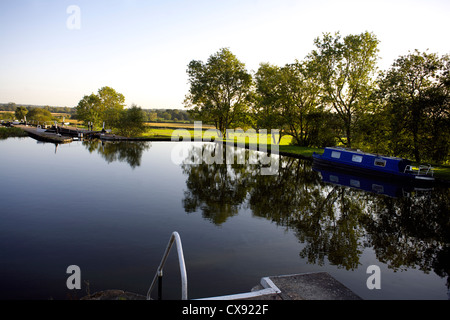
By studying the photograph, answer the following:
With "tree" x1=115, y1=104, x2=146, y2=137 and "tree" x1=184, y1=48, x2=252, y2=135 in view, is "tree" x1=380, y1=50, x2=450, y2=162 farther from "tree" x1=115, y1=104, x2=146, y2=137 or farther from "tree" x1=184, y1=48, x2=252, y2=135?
"tree" x1=115, y1=104, x2=146, y2=137

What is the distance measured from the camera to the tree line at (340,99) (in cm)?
2517

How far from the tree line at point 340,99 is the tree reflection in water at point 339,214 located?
8.71 meters

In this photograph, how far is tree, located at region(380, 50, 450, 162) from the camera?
24.3 metres

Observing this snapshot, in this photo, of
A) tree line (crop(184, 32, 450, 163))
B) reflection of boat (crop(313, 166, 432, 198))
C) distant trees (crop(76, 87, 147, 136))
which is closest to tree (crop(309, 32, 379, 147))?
tree line (crop(184, 32, 450, 163))

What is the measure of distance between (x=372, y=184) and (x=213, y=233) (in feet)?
49.2

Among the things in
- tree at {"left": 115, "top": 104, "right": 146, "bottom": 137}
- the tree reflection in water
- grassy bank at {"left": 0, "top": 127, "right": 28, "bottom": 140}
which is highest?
tree at {"left": 115, "top": 104, "right": 146, "bottom": 137}

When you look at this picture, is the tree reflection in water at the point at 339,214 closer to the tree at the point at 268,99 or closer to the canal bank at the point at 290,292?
the canal bank at the point at 290,292

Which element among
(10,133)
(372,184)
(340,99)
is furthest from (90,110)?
(372,184)

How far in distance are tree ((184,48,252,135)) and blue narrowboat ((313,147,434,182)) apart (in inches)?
1013

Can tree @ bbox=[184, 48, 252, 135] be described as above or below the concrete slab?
above

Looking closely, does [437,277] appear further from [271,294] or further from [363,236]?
[271,294]

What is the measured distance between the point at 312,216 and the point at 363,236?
234 cm

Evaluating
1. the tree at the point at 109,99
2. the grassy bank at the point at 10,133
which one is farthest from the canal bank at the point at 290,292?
the tree at the point at 109,99
